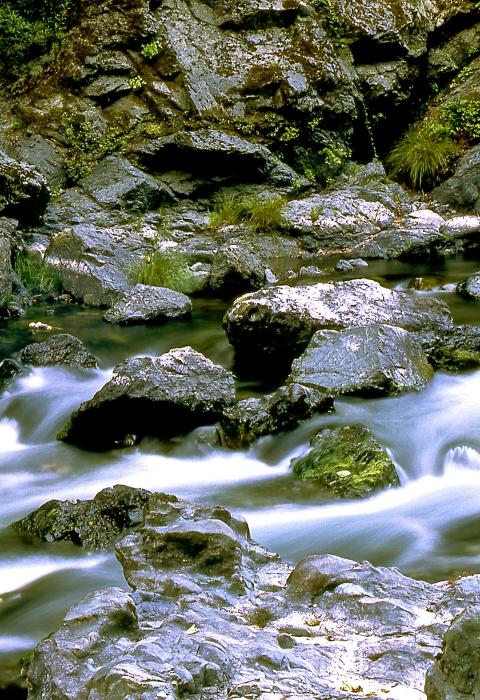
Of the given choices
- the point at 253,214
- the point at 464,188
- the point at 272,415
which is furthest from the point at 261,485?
the point at 464,188

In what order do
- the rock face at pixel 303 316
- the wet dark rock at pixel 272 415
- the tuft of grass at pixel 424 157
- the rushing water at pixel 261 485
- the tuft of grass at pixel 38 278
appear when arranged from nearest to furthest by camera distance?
the rushing water at pixel 261 485, the wet dark rock at pixel 272 415, the rock face at pixel 303 316, the tuft of grass at pixel 38 278, the tuft of grass at pixel 424 157

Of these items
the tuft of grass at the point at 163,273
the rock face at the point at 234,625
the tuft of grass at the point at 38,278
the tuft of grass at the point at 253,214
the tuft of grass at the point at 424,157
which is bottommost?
the rock face at the point at 234,625

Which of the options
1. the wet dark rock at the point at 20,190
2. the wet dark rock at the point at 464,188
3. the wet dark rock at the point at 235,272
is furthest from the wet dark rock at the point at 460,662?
the wet dark rock at the point at 464,188

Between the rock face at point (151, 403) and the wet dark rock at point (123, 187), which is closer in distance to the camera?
the rock face at point (151, 403)

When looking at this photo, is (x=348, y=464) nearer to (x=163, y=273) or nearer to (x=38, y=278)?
(x=163, y=273)

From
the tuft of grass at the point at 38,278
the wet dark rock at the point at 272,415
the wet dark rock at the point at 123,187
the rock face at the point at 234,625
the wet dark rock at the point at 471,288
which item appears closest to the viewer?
the rock face at the point at 234,625

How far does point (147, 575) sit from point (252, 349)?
13.8 ft

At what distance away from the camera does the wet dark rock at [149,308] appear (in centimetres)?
879

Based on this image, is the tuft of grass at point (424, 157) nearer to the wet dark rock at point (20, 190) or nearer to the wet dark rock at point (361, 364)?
the wet dark rock at point (20, 190)

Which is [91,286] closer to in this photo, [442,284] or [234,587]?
[442,284]

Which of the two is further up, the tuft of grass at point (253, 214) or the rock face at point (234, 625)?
the tuft of grass at point (253, 214)

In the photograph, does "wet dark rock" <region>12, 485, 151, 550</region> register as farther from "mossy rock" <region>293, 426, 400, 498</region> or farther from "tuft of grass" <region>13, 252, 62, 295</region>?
"tuft of grass" <region>13, 252, 62, 295</region>

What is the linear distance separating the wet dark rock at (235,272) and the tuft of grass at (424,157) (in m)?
6.66

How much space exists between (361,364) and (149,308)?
143 inches
